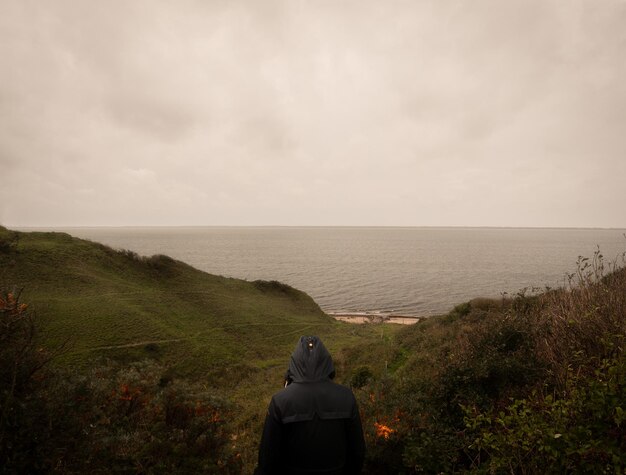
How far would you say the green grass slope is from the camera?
24781 mm

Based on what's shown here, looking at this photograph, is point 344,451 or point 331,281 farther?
point 331,281

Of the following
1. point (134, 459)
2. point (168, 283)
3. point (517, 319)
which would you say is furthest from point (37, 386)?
point (168, 283)

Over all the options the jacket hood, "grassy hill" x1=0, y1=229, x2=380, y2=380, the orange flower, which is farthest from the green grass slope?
the jacket hood

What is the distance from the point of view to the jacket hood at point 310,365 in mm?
4707

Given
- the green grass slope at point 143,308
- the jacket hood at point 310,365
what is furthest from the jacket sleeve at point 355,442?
the green grass slope at point 143,308

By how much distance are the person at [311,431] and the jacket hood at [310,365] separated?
2 centimetres

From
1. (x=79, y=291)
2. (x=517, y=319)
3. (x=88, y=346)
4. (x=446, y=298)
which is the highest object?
(x=517, y=319)

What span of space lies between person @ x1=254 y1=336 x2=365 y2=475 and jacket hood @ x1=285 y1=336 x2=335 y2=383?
0.05 feet

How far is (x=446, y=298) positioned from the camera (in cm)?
6656

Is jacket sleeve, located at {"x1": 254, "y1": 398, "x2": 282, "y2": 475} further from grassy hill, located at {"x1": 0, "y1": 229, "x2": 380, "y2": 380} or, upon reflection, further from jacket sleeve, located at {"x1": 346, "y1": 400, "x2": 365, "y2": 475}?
grassy hill, located at {"x1": 0, "y1": 229, "x2": 380, "y2": 380}

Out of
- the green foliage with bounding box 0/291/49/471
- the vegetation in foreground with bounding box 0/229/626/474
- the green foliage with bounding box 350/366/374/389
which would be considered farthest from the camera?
the green foliage with bounding box 350/366/374/389

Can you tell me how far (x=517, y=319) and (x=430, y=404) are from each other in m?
6.20

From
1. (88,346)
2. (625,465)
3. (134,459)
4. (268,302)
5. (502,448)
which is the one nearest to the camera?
(625,465)

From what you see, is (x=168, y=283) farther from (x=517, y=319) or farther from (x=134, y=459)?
(x=517, y=319)
